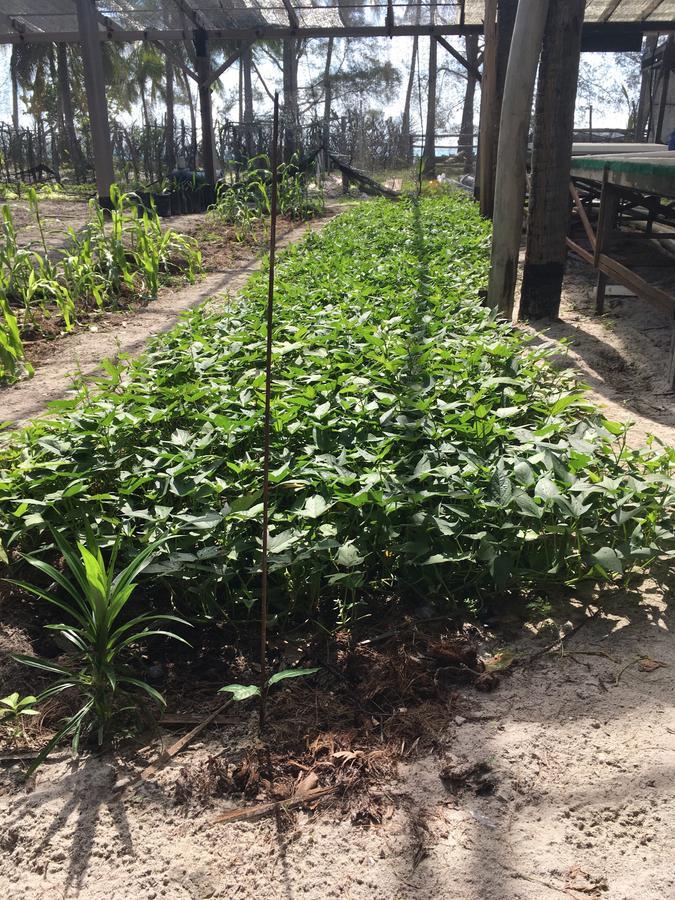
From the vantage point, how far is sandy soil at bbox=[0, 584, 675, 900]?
1301mm

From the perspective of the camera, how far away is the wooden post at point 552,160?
5.09 metres

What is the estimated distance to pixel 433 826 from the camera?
4.61 ft

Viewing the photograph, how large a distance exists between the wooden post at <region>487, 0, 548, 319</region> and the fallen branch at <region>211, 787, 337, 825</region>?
4178 mm

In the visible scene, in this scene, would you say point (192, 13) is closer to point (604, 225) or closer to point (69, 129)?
point (604, 225)

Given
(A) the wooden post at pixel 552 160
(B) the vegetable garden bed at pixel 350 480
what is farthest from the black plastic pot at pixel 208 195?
(B) the vegetable garden bed at pixel 350 480

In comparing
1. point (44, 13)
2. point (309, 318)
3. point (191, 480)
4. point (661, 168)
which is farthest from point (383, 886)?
point (44, 13)

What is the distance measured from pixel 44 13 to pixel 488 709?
48.3ft

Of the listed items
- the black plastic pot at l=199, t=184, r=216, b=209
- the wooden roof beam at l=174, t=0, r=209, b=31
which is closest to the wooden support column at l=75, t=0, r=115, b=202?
the wooden roof beam at l=174, t=0, r=209, b=31

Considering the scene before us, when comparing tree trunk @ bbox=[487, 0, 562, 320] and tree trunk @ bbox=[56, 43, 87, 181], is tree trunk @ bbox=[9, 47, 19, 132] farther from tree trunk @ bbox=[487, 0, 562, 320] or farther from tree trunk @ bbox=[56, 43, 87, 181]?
tree trunk @ bbox=[487, 0, 562, 320]

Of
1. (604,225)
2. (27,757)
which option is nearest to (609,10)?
(604,225)

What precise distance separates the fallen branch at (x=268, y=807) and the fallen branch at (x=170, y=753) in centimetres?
21

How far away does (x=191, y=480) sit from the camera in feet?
7.48

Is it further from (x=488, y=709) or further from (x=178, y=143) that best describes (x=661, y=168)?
(x=178, y=143)

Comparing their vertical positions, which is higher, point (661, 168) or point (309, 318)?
point (661, 168)
